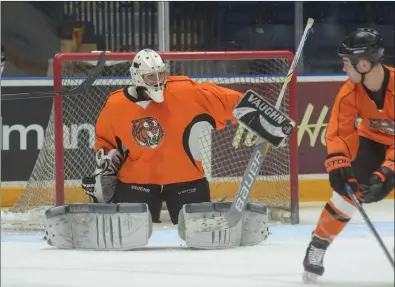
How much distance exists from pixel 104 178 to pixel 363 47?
121 centimetres

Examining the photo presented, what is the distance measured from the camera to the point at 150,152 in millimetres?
2818

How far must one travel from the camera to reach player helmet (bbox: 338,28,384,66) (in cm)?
178

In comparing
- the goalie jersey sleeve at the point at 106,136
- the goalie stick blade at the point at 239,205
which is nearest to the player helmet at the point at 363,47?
the goalie stick blade at the point at 239,205

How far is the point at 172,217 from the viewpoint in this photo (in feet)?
9.56

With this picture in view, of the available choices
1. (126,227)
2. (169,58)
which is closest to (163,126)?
(126,227)

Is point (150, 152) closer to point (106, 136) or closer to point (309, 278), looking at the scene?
point (106, 136)

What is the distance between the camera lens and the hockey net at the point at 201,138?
129 inches

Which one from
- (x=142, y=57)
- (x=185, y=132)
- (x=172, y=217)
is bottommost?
(x=172, y=217)

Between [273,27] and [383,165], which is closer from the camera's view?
[383,165]

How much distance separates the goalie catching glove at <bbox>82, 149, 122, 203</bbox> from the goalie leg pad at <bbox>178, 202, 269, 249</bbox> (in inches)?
12.5

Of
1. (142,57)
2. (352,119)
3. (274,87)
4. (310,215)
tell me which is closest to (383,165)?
(352,119)

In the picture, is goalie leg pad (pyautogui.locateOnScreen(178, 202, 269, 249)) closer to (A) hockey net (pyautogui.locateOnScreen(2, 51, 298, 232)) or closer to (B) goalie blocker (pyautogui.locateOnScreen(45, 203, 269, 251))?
(B) goalie blocker (pyautogui.locateOnScreen(45, 203, 269, 251))

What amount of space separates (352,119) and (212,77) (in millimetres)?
1591

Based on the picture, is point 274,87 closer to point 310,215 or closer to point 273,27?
point 273,27
